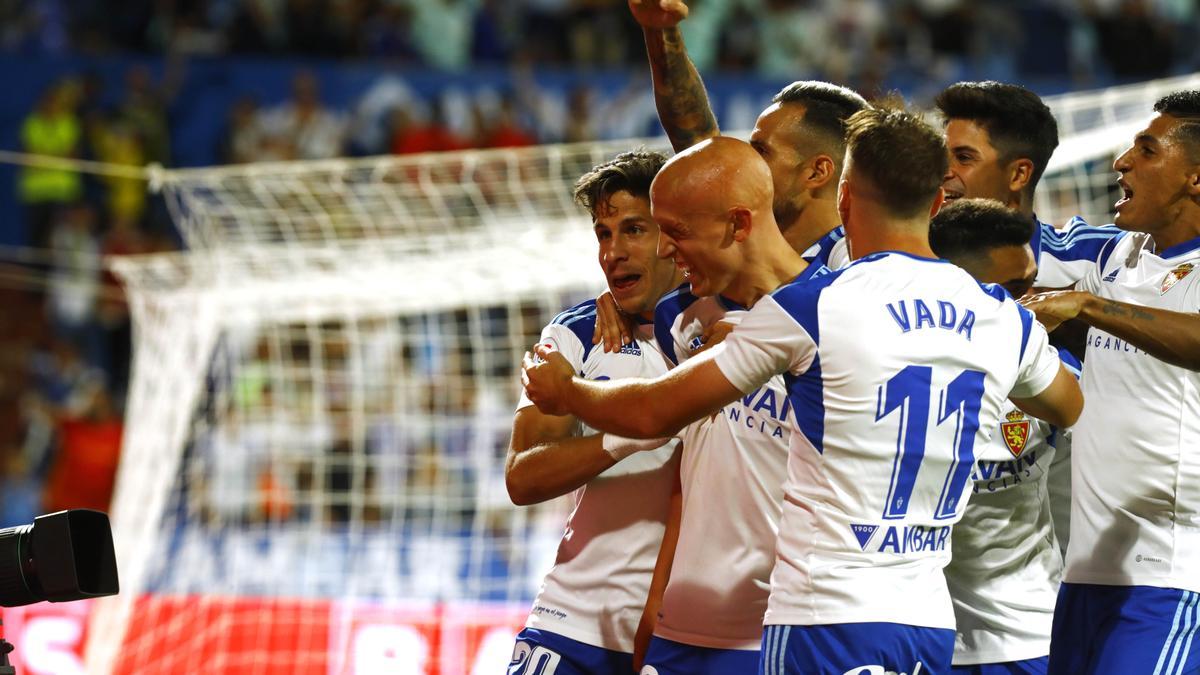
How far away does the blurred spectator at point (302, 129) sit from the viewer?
1391 cm

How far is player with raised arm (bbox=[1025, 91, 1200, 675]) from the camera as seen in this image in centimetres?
410

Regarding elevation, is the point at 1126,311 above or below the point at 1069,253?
below

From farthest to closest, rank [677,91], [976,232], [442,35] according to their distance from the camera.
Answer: [442,35] → [677,91] → [976,232]

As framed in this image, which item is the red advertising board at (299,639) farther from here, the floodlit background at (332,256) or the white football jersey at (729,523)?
the white football jersey at (729,523)

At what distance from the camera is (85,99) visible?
13.9 metres

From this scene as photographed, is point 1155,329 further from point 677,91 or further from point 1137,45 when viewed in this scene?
point 1137,45

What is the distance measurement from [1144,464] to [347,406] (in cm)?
728

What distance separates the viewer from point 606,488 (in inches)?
159

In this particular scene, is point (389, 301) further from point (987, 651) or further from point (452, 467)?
point (987, 651)

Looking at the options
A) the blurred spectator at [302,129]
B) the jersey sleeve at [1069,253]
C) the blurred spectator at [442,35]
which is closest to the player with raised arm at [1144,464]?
the jersey sleeve at [1069,253]

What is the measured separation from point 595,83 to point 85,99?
484 centimetres

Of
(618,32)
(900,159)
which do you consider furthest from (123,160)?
(900,159)

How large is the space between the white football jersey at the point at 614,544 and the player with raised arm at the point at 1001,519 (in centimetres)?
83

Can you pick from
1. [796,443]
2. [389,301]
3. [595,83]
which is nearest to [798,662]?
[796,443]
